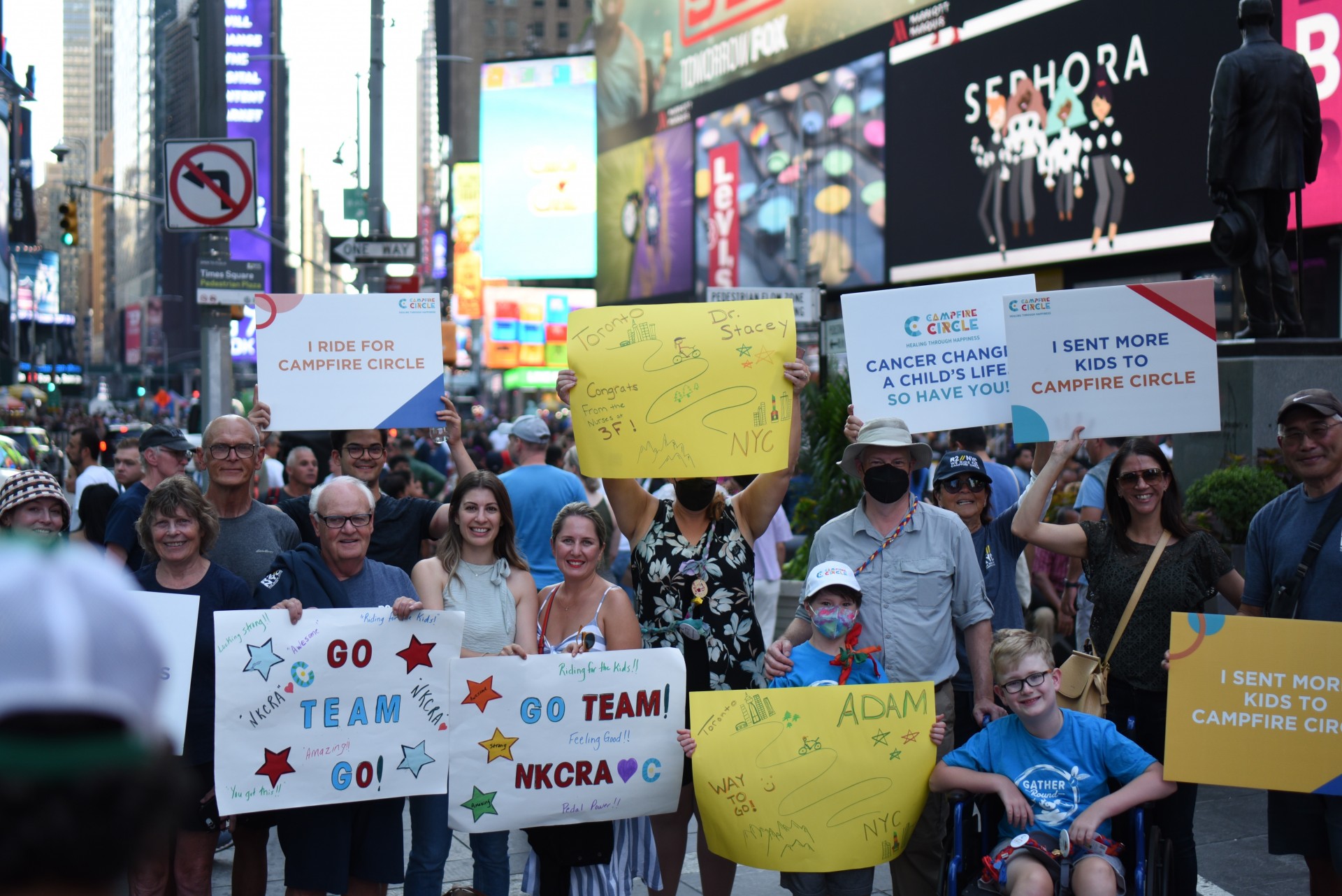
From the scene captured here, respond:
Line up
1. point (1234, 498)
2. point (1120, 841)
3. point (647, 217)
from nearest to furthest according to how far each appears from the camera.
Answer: point (1120, 841) → point (1234, 498) → point (647, 217)

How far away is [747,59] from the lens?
118 ft

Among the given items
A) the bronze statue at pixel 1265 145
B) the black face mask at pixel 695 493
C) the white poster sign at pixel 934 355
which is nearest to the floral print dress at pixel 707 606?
the black face mask at pixel 695 493

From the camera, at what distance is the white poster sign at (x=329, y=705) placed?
14.7 ft

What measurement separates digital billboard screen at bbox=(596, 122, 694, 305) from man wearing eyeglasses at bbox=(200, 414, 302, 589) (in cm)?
3576

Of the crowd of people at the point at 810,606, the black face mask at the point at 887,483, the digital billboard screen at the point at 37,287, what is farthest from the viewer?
the digital billboard screen at the point at 37,287

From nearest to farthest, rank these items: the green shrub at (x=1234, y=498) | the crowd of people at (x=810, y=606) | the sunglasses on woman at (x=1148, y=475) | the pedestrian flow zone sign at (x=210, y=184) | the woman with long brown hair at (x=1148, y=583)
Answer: the crowd of people at (x=810, y=606)
the woman with long brown hair at (x=1148, y=583)
the sunglasses on woman at (x=1148, y=475)
the green shrub at (x=1234, y=498)
the pedestrian flow zone sign at (x=210, y=184)

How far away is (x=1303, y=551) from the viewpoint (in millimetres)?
4453

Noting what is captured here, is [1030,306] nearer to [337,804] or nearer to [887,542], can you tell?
[887,542]

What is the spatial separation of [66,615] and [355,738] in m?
3.85

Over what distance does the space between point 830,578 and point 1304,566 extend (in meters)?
1.67

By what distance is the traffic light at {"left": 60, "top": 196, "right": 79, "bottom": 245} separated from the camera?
24062 millimetres

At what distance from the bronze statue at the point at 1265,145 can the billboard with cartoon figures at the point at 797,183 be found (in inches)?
530

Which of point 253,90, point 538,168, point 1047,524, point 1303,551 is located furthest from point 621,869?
point 253,90

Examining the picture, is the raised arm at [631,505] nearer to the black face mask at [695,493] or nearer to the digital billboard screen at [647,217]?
the black face mask at [695,493]
